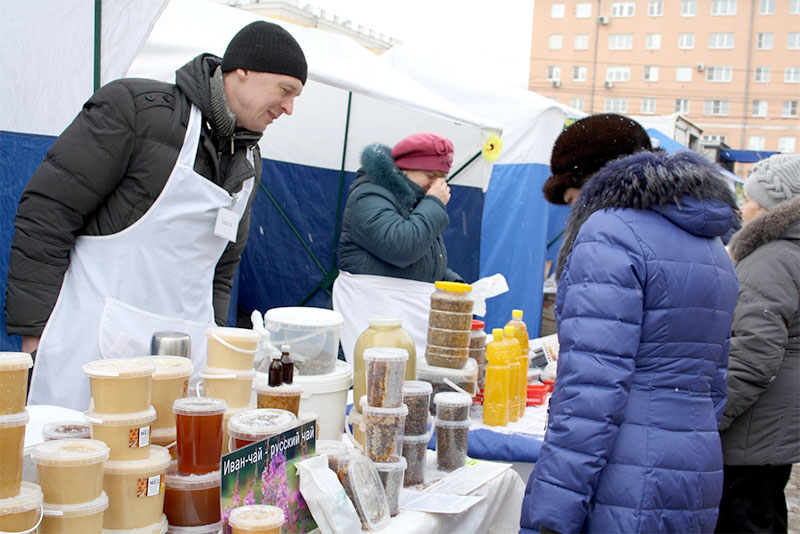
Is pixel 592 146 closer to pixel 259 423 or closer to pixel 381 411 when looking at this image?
pixel 381 411

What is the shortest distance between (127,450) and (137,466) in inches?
1.6

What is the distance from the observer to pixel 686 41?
159ft

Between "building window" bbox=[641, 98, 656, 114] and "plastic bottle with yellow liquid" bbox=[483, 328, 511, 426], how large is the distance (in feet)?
165

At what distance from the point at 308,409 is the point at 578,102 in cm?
5202

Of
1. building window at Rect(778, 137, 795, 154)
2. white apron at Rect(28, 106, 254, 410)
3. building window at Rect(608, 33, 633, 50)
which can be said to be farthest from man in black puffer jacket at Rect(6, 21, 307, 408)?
building window at Rect(608, 33, 633, 50)

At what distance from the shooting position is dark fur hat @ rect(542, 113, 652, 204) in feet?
6.73

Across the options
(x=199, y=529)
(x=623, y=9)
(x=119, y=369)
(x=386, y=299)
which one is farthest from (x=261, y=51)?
(x=623, y=9)

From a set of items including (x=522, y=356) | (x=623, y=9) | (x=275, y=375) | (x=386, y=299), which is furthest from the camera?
(x=623, y=9)

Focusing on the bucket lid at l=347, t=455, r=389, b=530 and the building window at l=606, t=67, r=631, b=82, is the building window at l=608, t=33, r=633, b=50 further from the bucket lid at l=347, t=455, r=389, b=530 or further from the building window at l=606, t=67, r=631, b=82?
the bucket lid at l=347, t=455, r=389, b=530

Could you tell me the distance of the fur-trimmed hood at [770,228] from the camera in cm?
259

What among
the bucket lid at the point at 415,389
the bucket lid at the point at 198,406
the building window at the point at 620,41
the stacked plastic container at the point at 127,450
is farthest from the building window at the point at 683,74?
the stacked plastic container at the point at 127,450

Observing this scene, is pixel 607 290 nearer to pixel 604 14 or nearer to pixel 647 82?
pixel 647 82

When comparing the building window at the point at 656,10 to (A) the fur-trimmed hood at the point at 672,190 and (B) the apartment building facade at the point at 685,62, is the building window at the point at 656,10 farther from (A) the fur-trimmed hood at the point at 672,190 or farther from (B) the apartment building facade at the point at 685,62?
(A) the fur-trimmed hood at the point at 672,190

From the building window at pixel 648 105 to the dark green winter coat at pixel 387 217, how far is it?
49240 mm
